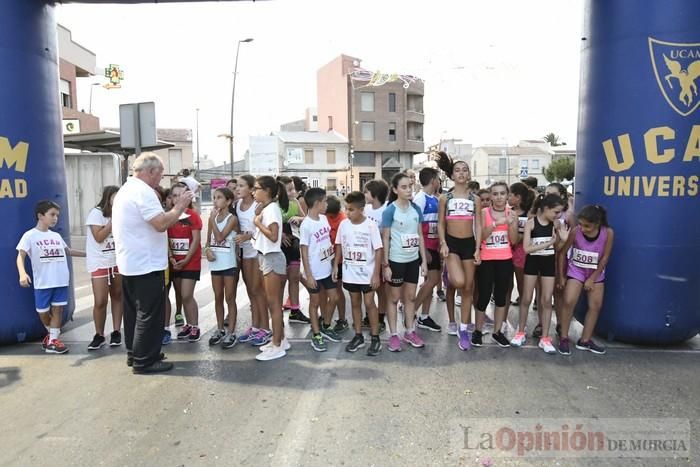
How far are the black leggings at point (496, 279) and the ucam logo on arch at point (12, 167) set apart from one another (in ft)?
16.1

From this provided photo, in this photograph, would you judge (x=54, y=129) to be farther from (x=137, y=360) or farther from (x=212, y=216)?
(x=137, y=360)

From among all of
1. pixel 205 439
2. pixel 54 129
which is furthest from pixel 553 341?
pixel 54 129

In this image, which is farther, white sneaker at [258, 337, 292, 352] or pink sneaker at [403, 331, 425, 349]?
pink sneaker at [403, 331, 425, 349]

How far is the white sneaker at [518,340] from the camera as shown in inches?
204

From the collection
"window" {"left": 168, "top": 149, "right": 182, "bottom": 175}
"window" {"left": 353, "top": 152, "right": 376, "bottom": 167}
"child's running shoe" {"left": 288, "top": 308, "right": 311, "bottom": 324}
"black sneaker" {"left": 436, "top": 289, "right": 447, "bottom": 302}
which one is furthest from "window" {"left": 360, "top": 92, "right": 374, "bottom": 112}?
"child's running shoe" {"left": 288, "top": 308, "right": 311, "bottom": 324}

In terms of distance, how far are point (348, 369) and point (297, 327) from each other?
1.62 metres


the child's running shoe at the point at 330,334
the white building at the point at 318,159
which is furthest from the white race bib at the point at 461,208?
the white building at the point at 318,159

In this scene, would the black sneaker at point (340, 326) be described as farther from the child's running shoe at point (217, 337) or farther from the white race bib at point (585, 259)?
the white race bib at point (585, 259)

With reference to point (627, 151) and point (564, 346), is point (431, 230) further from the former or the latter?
point (627, 151)

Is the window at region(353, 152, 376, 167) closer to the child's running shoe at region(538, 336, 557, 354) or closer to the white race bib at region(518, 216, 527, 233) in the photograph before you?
the white race bib at region(518, 216, 527, 233)

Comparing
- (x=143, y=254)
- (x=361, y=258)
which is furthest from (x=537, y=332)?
(x=143, y=254)

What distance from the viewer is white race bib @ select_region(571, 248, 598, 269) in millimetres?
4934

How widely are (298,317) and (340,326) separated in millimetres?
724

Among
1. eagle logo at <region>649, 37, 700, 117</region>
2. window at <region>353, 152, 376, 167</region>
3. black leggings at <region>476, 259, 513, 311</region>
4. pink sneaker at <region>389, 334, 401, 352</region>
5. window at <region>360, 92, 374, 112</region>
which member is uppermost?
window at <region>360, 92, 374, 112</region>
